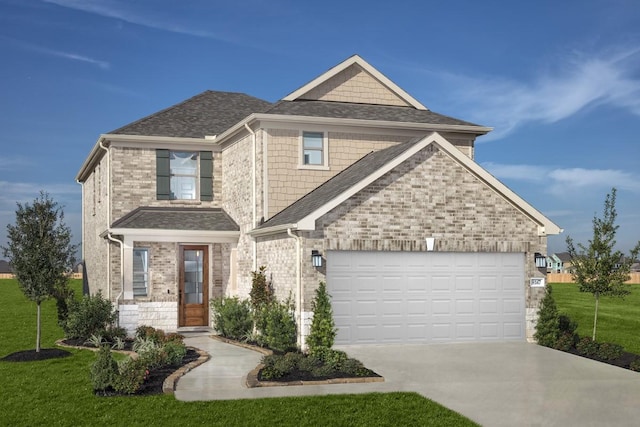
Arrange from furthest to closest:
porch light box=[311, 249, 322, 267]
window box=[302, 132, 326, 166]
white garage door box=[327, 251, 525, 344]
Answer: window box=[302, 132, 326, 166] < white garage door box=[327, 251, 525, 344] < porch light box=[311, 249, 322, 267]

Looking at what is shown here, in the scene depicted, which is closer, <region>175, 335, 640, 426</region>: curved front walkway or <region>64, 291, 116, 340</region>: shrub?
<region>175, 335, 640, 426</region>: curved front walkway

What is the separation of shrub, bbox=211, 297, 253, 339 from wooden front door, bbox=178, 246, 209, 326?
2212mm

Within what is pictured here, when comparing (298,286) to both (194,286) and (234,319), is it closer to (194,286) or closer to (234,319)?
(234,319)

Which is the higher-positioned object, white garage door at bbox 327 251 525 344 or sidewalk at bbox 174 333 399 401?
white garage door at bbox 327 251 525 344

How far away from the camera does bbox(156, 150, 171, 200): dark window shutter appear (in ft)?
79.6

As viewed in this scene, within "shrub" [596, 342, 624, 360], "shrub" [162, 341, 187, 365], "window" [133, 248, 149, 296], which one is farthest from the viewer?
"window" [133, 248, 149, 296]

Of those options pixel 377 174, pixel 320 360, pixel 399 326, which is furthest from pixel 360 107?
pixel 320 360

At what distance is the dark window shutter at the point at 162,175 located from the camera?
79.6ft

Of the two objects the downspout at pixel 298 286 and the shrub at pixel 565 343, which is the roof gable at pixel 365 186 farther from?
the shrub at pixel 565 343

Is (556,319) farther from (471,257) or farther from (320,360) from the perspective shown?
(320,360)

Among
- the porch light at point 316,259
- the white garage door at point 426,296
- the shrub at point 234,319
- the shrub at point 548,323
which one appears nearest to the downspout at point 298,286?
the porch light at point 316,259

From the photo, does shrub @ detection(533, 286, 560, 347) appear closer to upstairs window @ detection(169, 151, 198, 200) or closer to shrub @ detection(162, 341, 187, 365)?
shrub @ detection(162, 341, 187, 365)

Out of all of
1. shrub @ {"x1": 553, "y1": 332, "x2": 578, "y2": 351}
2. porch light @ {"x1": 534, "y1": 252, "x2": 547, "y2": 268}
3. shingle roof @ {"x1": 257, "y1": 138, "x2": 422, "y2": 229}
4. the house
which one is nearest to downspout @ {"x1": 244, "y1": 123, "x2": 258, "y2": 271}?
the house

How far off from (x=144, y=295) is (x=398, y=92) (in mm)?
10965
